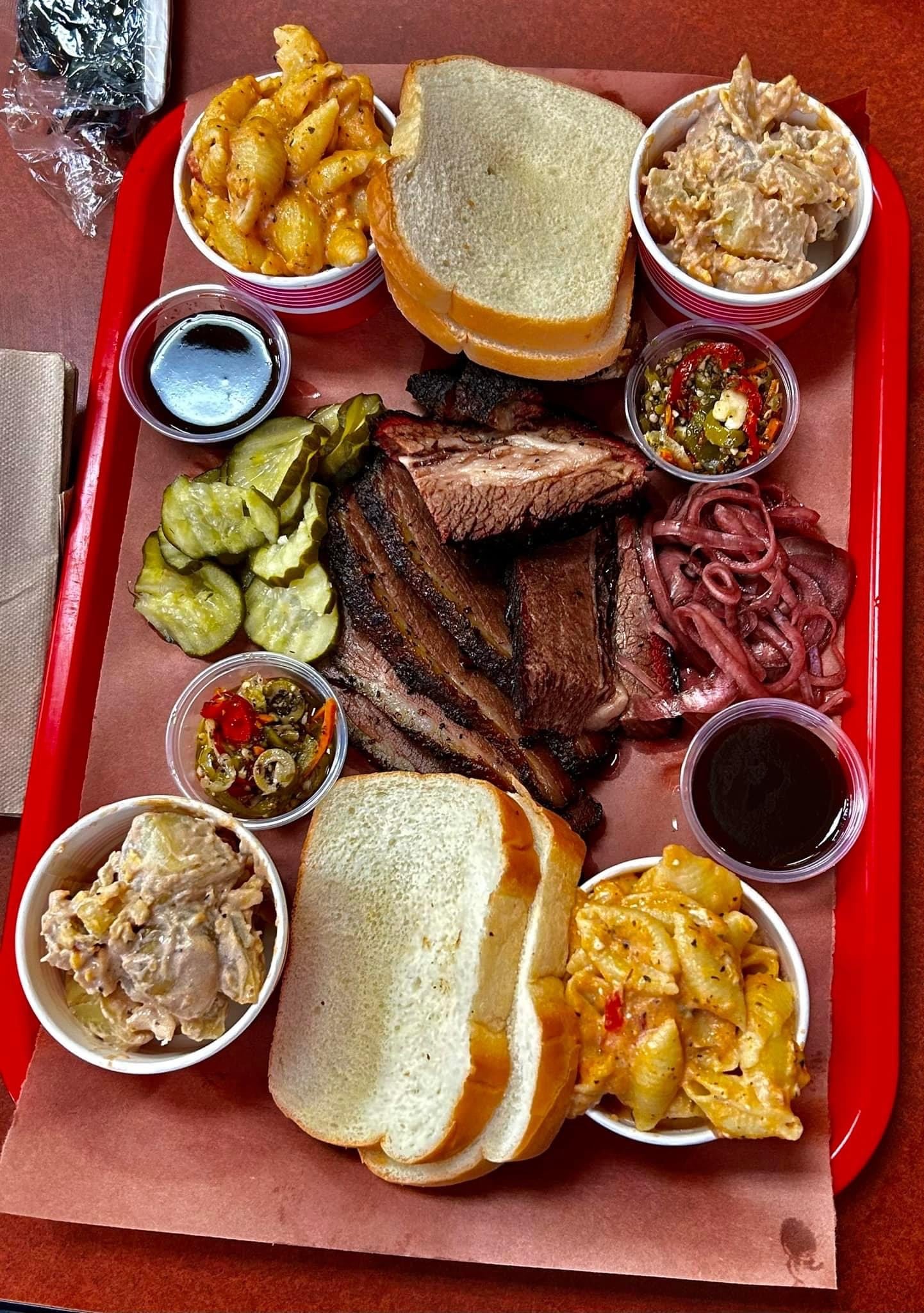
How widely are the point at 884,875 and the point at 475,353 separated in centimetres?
175

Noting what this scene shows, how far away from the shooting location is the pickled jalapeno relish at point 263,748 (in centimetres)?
280

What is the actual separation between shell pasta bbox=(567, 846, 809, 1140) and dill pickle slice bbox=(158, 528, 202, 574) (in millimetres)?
1404

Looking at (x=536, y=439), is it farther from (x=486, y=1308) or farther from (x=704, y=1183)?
(x=486, y=1308)

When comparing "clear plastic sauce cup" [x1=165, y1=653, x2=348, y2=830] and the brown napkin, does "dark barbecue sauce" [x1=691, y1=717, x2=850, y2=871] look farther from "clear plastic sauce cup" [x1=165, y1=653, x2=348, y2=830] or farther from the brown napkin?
the brown napkin

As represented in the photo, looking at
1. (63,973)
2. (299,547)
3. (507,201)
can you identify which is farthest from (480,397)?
(63,973)

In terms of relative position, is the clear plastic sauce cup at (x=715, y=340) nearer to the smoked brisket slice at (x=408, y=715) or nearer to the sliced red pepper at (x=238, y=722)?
the smoked brisket slice at (x=408, y=715)

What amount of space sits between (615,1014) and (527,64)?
2833 millimetres

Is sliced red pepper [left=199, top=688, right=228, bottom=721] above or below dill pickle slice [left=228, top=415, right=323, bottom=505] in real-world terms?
below

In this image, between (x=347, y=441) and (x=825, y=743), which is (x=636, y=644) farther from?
(x=347, y=441)

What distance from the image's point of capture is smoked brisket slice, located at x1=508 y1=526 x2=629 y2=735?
2801 millimetres

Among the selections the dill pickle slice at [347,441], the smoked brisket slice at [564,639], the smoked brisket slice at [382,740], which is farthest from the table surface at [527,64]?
the smoked brisket slice at [382,740]

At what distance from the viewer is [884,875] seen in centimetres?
273

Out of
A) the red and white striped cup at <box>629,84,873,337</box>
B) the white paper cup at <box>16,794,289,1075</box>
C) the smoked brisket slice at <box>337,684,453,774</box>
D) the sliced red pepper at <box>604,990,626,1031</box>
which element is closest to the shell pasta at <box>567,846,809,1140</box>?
the sliced red pepper at <box>604,990,626,1031</box>

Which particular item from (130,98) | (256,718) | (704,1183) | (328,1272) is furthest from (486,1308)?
(130,98)
